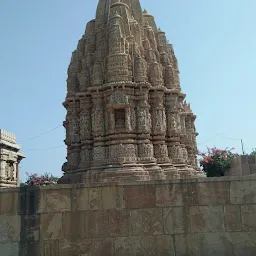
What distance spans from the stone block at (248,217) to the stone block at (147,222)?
2.05 metres

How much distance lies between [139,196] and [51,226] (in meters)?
2.31

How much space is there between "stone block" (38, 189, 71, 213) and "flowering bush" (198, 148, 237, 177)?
19.0 m

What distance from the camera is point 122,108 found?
18516mm

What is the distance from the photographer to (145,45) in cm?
2111

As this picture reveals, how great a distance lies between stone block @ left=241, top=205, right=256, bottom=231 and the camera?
8.43 m

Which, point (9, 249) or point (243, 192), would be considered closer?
point (9, 249)

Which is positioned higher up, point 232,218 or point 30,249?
point 232,218

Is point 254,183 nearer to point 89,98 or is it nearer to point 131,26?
point 89,98

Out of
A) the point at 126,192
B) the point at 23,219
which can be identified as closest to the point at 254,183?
the point at 126,192

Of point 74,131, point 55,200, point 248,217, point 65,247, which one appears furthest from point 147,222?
point 74,131

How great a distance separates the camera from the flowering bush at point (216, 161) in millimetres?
25719

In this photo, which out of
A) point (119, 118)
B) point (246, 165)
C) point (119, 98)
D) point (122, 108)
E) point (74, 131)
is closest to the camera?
point (119, 98)

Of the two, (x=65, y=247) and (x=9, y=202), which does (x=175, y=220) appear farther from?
(x=9, y=202)

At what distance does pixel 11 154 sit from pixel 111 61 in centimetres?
1545
